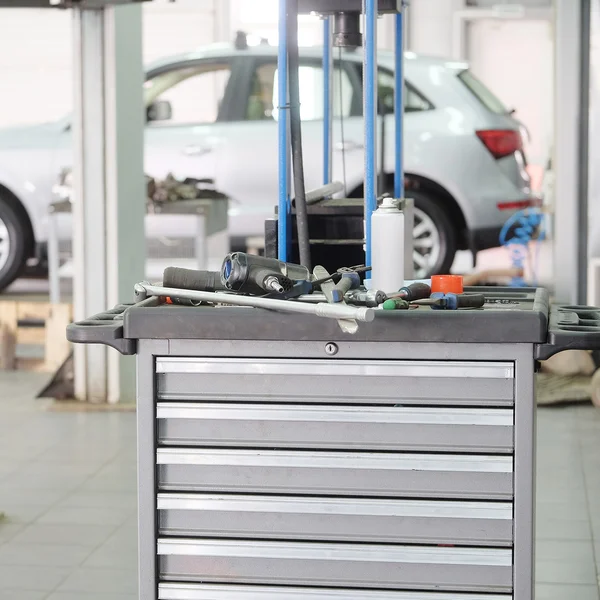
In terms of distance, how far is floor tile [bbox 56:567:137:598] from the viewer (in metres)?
2.99

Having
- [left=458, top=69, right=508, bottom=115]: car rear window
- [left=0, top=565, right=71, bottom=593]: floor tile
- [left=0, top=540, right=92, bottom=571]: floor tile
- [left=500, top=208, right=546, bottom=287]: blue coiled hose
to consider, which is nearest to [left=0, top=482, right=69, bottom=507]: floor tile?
[left=0, top=540, right=92, bottom=571]: floor tile

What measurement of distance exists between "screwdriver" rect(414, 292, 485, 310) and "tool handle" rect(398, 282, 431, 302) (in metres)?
0.02

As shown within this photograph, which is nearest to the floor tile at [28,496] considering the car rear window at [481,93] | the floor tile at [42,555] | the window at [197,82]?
the floor tile at [42,555]

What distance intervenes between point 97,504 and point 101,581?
68 cm

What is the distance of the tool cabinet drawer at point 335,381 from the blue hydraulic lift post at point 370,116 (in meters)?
0.35

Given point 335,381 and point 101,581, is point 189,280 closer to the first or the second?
point 335,381

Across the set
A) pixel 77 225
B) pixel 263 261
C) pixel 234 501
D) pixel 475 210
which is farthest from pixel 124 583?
pixel 475 210

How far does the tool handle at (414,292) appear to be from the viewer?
2.09 m

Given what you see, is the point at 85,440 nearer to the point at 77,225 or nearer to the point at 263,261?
the point at 77,225

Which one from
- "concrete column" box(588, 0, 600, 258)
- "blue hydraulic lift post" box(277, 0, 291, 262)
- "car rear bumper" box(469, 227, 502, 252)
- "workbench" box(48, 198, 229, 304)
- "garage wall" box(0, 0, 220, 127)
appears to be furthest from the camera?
"garage wall" box(0, 0, 220, 127)

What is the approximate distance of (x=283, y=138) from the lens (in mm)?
2348

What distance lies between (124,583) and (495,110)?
4.03 m

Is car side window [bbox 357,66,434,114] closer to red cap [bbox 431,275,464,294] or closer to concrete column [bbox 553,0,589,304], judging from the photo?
concrete column [bbox 553,0,589,304]

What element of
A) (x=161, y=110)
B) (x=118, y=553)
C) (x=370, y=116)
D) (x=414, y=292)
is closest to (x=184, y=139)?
(x=161, y=110)
